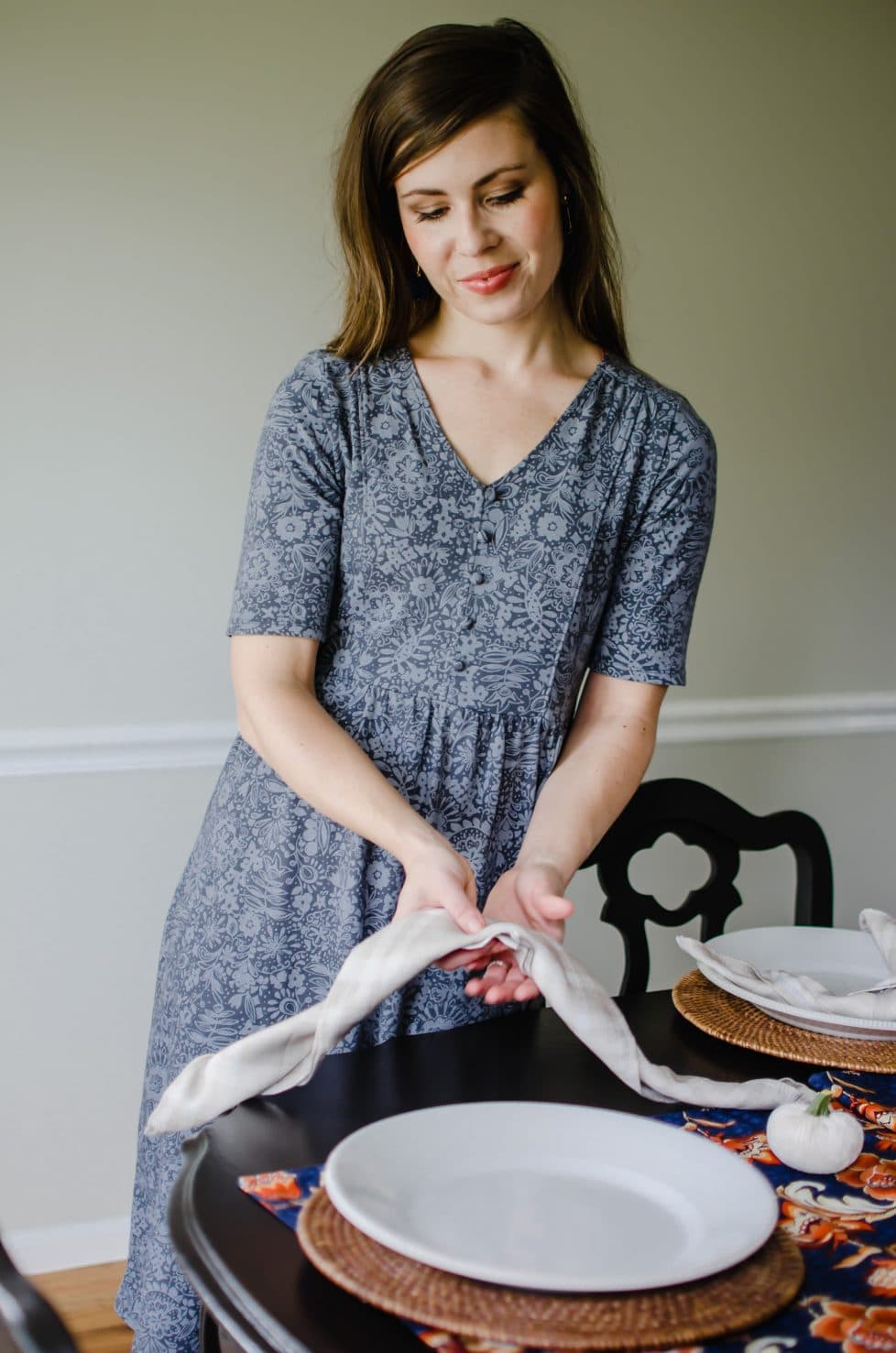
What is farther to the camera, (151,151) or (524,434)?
(151,151)

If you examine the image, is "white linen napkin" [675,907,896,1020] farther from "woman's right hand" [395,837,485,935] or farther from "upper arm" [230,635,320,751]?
"upper arm" [230,635,320,751]

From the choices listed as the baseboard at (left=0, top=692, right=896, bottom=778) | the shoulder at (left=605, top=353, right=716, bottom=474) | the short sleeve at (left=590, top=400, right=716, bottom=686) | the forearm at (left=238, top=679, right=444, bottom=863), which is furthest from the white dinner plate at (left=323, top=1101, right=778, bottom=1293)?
the baseboard at (left=0, top=692, right=896, bottom=778)

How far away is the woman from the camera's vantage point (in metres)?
1.37

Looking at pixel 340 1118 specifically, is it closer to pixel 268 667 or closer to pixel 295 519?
pixel 268 667

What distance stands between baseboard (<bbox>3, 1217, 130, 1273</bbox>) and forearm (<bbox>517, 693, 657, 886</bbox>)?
150 cm

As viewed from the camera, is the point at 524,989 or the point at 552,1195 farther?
the point at 524,989

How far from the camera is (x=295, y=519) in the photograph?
55.4 inches

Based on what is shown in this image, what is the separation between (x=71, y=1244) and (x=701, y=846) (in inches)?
58.1

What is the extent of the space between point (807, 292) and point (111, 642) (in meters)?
1.67

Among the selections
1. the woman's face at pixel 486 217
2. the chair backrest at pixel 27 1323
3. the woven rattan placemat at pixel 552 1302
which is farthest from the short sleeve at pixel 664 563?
the chair backrest at pixel 27 1323

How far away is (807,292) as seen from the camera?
284cm

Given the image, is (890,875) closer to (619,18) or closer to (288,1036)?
(619,18)

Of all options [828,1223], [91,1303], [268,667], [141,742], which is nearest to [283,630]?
[268,667]

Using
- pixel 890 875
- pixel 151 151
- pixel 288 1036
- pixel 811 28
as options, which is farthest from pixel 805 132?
pixel 288 1036
